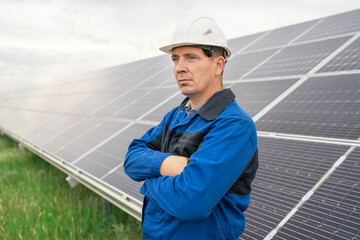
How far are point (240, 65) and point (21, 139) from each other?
7397 millimetres

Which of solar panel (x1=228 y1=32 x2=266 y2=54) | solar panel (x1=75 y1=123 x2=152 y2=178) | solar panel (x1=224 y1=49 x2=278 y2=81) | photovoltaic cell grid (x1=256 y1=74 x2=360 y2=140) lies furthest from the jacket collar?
solar panel (x1=228 y1=32 x2=266 y2=54)

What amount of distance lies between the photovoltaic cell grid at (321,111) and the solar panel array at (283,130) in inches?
0.5

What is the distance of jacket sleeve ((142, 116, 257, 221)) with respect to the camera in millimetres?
1788

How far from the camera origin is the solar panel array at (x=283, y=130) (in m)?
2.68

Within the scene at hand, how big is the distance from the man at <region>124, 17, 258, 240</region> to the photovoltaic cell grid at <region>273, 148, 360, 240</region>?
721 mm

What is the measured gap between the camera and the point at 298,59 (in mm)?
5855

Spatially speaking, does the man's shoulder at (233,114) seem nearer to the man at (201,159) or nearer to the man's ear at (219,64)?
the man at (201,159)

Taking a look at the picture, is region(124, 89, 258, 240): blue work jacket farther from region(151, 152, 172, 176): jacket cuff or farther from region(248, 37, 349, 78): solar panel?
region(248, 37, 349, 78): solar panel

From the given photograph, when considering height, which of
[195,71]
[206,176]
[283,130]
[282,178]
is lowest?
[282,178]

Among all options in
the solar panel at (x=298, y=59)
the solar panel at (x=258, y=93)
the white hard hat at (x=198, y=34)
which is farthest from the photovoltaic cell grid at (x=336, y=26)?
the white hard hat at (x=198, y=34)

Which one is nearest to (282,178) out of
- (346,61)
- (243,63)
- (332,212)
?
(332,212)

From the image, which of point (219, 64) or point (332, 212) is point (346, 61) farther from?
point (219, 64)

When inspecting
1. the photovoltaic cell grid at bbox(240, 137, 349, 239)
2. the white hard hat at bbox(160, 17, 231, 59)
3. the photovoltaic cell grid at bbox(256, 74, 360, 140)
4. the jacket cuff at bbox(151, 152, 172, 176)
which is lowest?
the photovoltaic cell grid at bbox(240, 137, 349, 239)

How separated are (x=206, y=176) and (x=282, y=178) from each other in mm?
1627
